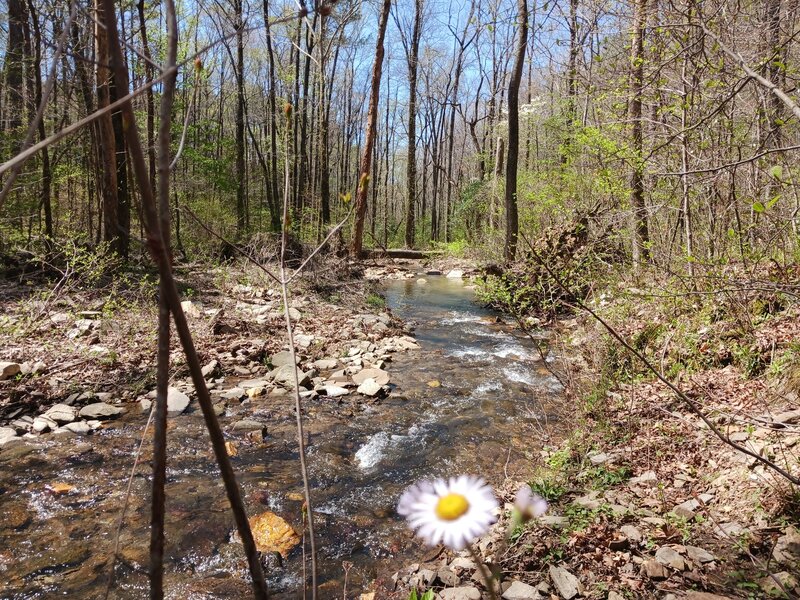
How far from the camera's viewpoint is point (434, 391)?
5.59m

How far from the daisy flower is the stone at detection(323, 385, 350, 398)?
15.6 ft

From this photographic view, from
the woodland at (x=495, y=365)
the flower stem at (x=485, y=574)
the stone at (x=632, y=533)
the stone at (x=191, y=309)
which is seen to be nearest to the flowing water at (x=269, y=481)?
the woodland at (x=495, y=365)

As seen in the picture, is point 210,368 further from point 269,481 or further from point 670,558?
point 670,558

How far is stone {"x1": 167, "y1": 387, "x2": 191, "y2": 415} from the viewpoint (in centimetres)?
475

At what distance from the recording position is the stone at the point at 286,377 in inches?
220

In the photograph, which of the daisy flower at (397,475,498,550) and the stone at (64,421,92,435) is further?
the stone at (64,421,92,435)

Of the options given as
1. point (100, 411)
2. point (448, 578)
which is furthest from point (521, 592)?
point (100, 411)

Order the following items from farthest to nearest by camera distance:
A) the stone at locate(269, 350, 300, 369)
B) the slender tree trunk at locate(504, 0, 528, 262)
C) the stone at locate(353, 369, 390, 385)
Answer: the slender tree trunk at locate(504, 0, 528, 262), the stone at locate(269, 350, 300, 369), the stone at locate(353, 369, 390, 385)

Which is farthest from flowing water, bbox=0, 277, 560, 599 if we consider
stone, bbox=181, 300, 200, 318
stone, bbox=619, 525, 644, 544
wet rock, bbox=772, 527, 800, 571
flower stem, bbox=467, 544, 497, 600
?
flower stem, bbox=467, 544, 497, 600

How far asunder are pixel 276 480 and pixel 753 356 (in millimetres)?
3947

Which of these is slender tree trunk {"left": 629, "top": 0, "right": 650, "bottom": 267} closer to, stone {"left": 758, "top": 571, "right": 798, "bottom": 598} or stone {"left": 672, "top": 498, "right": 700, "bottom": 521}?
stone {"left": 672, "top": 498, "right": 700, "bottom": 521}

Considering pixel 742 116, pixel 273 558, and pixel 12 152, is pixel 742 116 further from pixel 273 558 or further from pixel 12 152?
pixel 12 152

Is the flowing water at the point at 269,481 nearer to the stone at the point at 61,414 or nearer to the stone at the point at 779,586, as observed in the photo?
the stone at the point at 61,414

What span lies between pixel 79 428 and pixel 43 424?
29 cm
